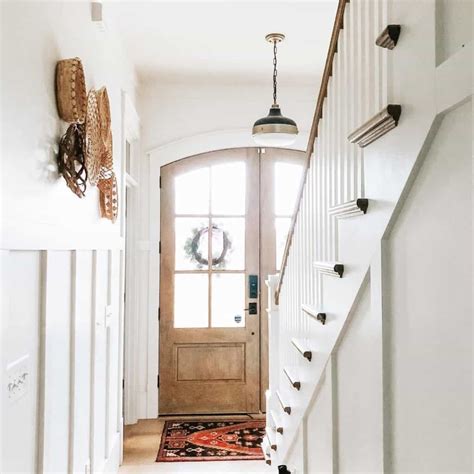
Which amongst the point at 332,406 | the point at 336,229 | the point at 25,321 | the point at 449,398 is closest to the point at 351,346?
the point at 332,406

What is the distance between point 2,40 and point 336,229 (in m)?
1.16

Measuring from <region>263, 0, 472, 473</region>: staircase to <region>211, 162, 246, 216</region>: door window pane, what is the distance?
227 centimetres

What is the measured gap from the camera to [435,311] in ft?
3.23

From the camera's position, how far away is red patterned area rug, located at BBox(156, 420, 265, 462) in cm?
372

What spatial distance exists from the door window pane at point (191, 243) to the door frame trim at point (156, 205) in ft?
0.62

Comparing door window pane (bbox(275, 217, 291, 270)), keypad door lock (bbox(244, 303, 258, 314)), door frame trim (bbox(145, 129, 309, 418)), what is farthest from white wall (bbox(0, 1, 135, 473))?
door window pane (bbox(275, 217, 291, 270))

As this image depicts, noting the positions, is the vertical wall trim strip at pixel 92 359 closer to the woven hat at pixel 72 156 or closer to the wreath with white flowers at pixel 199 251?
the woven hat at pixel 72 156

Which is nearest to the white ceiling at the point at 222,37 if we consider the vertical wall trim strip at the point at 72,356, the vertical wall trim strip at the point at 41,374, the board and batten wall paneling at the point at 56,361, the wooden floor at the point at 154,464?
the vertical wall trim strip at the point at 72,356

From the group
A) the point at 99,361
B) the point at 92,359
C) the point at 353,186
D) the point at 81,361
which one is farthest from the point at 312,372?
the point at 99,361

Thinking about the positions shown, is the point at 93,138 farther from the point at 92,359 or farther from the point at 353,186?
the point at 353,186

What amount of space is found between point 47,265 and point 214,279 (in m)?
2.87

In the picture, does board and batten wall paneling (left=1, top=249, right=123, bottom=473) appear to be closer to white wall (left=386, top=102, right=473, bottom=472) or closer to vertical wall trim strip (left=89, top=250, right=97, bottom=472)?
vertical wall trim strip (left=89, top=250, right=97, bottom=472)

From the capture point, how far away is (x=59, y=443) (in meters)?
2.10

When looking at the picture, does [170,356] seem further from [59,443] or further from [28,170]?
[28,170]
